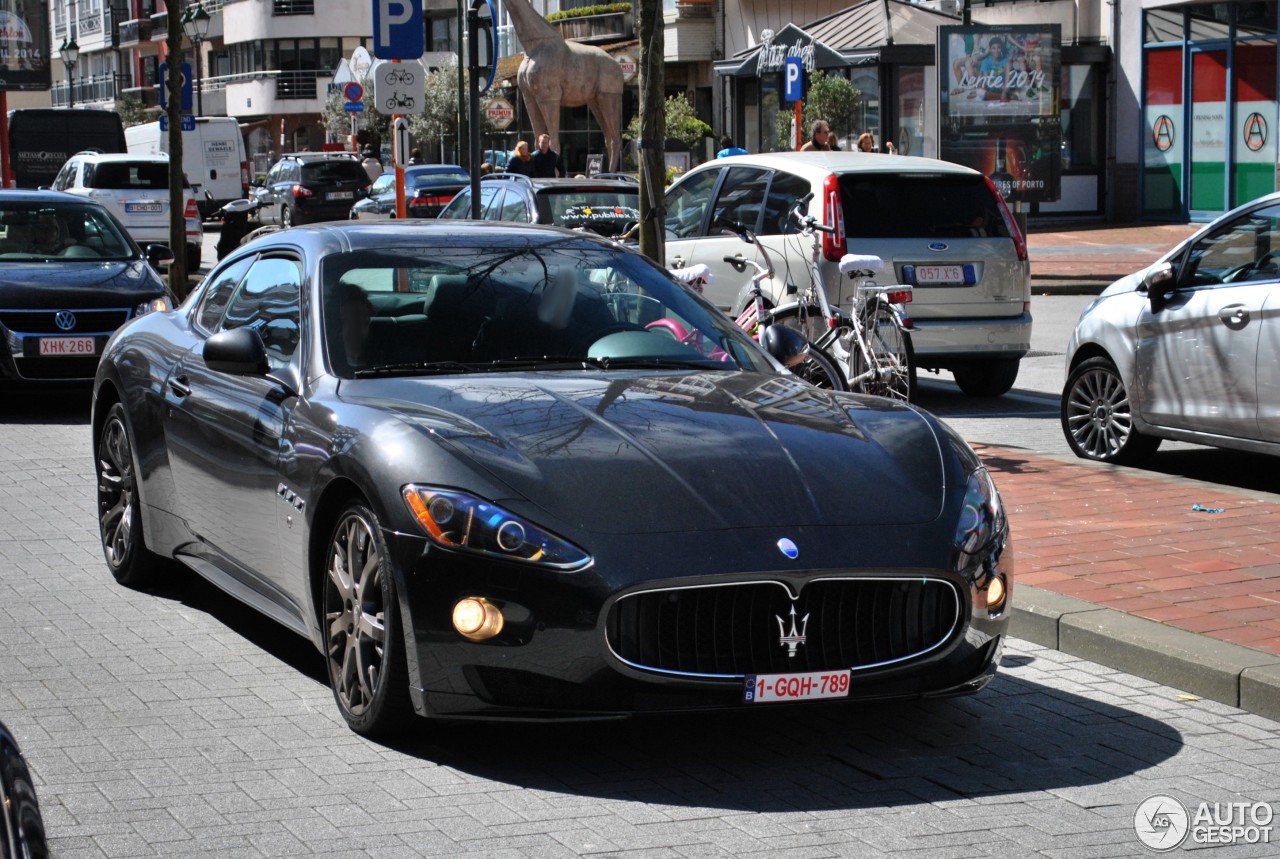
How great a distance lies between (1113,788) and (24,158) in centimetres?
4100

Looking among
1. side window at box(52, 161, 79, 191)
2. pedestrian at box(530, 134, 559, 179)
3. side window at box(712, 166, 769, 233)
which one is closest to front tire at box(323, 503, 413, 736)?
side window at box(712, 166, 769, 233)

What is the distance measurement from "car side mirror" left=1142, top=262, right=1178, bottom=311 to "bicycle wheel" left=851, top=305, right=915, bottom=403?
151cm

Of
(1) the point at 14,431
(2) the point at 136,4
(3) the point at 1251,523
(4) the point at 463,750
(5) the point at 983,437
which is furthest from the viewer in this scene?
(2) the point at 136,4

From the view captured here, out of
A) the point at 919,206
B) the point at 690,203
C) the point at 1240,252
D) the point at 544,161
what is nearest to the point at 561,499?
the point at 1240,252

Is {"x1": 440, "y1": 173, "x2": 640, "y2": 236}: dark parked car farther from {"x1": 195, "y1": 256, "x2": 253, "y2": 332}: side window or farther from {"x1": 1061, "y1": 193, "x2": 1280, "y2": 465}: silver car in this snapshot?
{"x1": 195, "y1": 256, "x2": 253, "y2": 332}: side window

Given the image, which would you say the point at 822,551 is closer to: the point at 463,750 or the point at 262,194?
the point at 463,750

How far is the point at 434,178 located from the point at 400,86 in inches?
800

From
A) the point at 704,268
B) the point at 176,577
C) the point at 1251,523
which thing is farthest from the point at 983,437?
the point at 176,577

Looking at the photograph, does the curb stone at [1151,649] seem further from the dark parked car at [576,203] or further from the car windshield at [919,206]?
the dark parked car at [576,203]

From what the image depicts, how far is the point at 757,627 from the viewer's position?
495cm

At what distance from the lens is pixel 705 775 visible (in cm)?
508

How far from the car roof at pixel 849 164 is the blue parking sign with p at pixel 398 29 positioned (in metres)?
3.66

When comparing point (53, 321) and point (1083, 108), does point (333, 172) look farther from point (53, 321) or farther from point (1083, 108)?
point (53, 321)

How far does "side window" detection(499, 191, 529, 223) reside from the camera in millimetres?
16609
